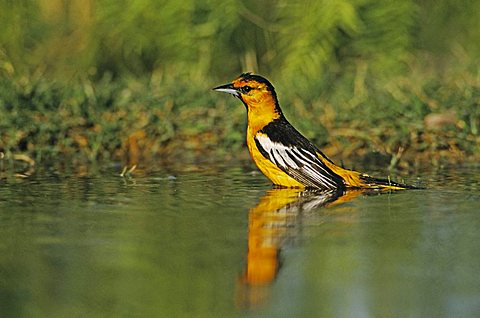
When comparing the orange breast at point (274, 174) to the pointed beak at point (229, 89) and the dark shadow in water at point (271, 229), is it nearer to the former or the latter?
the dark shadow in water at point (271, 229)

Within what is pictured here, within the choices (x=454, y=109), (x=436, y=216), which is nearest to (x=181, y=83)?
(x=454, y=109)

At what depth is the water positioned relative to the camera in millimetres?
3729

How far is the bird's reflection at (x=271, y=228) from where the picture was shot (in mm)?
3998

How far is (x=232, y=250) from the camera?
462 cm

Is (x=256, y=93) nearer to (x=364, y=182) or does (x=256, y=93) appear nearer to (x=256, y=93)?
(x=256, y=93)

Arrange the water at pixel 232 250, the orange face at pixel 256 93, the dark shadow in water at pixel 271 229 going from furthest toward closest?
the orange face at pixel 256 93 → the dark shadow in water at pixel 271 229 → the water at pixel 232 250

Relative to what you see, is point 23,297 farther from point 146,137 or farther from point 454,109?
point 454,109

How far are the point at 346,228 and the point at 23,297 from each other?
1758mm

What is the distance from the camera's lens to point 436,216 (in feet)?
17.8

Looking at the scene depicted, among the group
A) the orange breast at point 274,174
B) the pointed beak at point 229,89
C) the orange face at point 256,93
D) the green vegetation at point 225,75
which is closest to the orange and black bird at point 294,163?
the orange breast at point 274,174

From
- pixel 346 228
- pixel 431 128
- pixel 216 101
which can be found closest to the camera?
pixel 346 228

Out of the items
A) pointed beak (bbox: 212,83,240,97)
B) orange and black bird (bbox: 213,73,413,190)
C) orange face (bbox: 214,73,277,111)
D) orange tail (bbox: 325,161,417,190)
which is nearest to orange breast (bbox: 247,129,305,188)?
orange and black bird (bbox: 213,73,413,190)

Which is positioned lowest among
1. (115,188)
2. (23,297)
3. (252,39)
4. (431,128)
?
(23,297)

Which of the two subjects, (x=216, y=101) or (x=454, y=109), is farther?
(x=216, y=101)
